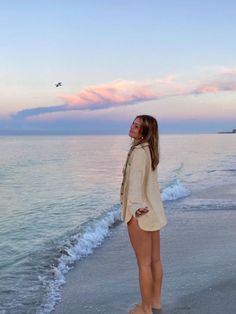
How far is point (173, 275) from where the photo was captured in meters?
6.78

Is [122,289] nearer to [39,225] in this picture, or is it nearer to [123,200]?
[123,200]

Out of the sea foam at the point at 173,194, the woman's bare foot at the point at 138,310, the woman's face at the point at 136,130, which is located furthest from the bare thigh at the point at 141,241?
the sea foam at the point at 173,194

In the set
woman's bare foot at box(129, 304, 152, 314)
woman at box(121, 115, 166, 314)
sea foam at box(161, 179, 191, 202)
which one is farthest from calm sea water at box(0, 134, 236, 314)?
woman at box(121, 115, 166, 314)

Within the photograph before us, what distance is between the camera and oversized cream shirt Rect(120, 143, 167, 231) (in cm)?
440

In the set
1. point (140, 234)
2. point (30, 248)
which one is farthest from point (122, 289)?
point (30, 248)

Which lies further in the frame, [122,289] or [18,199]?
[18,199]

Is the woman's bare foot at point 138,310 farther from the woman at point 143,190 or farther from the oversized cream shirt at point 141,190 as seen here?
the oversized cream shirt at point 141,190

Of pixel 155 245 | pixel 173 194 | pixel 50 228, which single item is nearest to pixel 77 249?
pixel 50 228

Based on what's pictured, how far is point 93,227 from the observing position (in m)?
11.3

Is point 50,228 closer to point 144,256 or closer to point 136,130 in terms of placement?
point 144,256

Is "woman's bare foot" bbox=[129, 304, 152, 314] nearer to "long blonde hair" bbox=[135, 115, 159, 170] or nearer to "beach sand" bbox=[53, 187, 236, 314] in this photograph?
"beach sand" bbox=[53, 187, 236, 314]

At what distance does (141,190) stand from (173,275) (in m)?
2.80

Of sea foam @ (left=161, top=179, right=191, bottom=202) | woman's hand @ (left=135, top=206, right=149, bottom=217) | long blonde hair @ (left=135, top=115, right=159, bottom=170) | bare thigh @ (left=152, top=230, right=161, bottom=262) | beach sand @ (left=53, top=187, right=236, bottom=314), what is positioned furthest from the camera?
sea foam @ (left=161, top=179, right=191, bottom=202)

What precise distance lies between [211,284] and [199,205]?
28.8 ft
